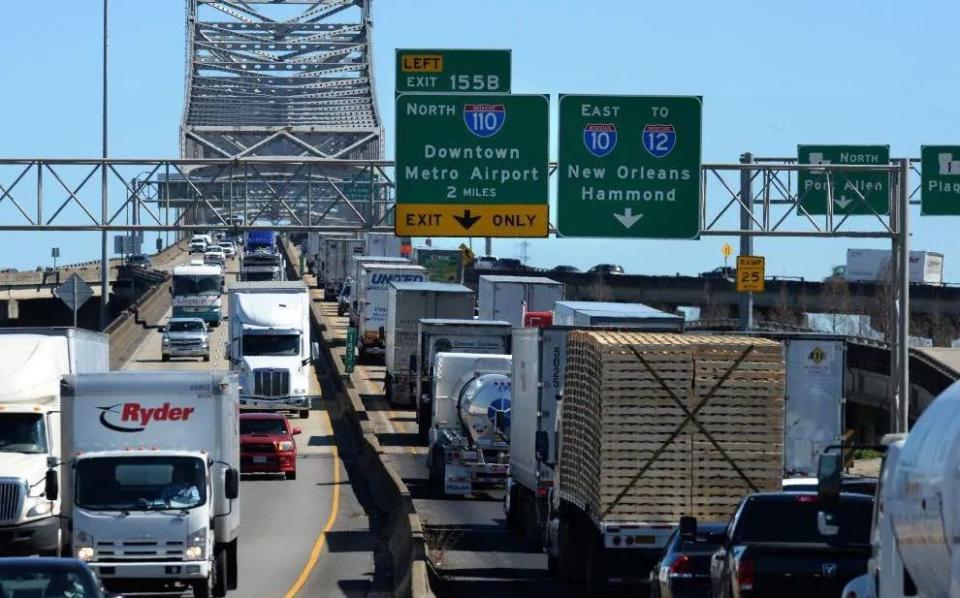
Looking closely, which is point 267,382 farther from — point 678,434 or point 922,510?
point 922,510

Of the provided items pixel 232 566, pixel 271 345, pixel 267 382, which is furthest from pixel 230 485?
pixel 271 345

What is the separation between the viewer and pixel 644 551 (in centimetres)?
2170

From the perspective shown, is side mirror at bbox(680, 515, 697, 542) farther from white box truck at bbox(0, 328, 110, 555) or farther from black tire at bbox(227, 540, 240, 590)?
white box truck at bbox(0, 328, 110, 555)

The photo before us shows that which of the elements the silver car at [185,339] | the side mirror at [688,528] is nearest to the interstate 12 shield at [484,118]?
the side mirror at [688,528]

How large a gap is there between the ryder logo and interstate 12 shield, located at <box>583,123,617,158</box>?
40.7 feet

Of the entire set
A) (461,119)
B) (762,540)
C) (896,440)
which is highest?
(461,119)

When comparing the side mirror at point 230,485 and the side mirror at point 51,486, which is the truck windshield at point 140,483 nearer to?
the side mirror at point 51,486

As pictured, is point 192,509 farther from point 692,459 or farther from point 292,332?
point 292,332

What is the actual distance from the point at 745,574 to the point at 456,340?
31685 mm

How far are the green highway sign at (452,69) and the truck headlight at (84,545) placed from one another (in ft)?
56.2

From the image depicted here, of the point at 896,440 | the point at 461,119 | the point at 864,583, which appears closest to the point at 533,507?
the point at 461,119

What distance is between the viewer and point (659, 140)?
33.6m

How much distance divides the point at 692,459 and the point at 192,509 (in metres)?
6.03

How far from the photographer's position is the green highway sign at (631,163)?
1319 inches
